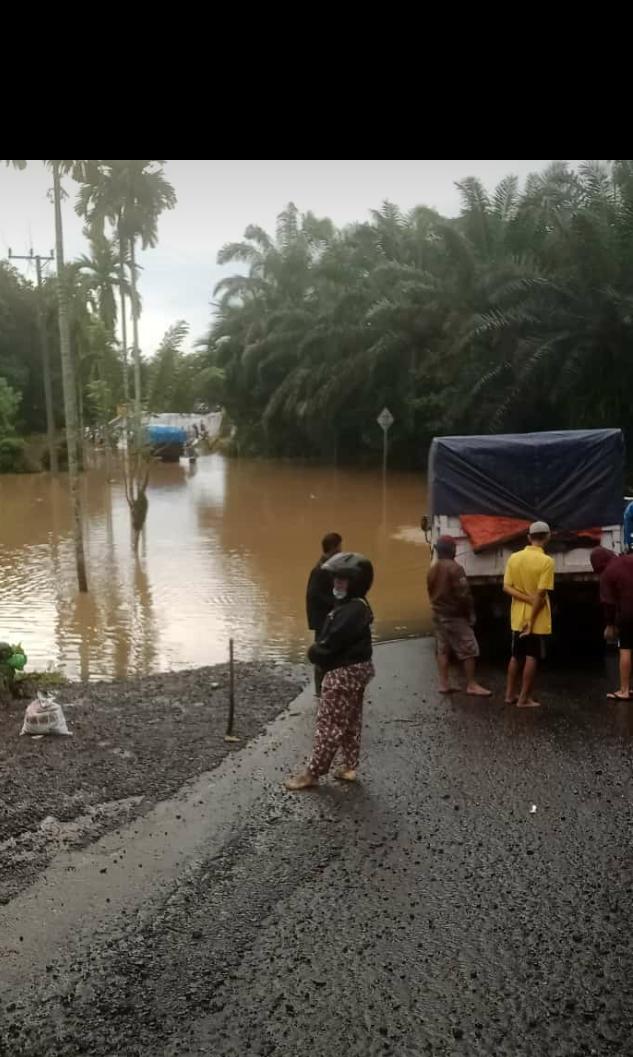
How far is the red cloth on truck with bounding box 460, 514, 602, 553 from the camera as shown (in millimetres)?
9711

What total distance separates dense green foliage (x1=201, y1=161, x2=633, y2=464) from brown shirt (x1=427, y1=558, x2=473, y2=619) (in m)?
18.8

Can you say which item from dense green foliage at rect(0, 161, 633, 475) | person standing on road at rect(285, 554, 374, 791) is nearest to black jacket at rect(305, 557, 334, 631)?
person standing on road at rect(285, 554, 374, 791)

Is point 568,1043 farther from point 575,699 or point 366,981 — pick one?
point 575,699

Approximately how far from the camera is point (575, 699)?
324 inches

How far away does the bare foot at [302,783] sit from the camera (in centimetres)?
607

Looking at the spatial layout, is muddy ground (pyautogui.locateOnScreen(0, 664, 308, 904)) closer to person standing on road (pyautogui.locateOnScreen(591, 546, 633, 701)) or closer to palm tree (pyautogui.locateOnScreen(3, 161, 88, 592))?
person standing on road (pyautogui.locateOnScreen(591, 546, 633, 701))

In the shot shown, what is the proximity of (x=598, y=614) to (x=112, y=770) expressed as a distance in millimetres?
5912

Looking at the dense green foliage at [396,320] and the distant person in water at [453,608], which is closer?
the distant person in water at [453,608]

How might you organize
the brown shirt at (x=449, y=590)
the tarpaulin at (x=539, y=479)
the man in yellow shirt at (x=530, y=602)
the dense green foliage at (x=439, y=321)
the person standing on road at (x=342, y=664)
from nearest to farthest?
1. the person standing on road at (x=342, y=664)
2. the man in yellow shirt at (x=530, y=602)
3. the brown shirt at (x=449, y=590)
4. the tarpaulin at (x=539, y=479)
5. the dense green foliage at (x=439, y=321)

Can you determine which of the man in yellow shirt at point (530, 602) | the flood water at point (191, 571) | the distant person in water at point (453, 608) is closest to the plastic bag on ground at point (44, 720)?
the flood water at point (191, 571)

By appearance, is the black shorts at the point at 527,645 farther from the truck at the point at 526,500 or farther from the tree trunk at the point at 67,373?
the tree trunk at the point at 67,373

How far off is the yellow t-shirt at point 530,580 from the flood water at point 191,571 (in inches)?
145

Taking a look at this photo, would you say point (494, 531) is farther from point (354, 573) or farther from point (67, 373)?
point (67, 373)
